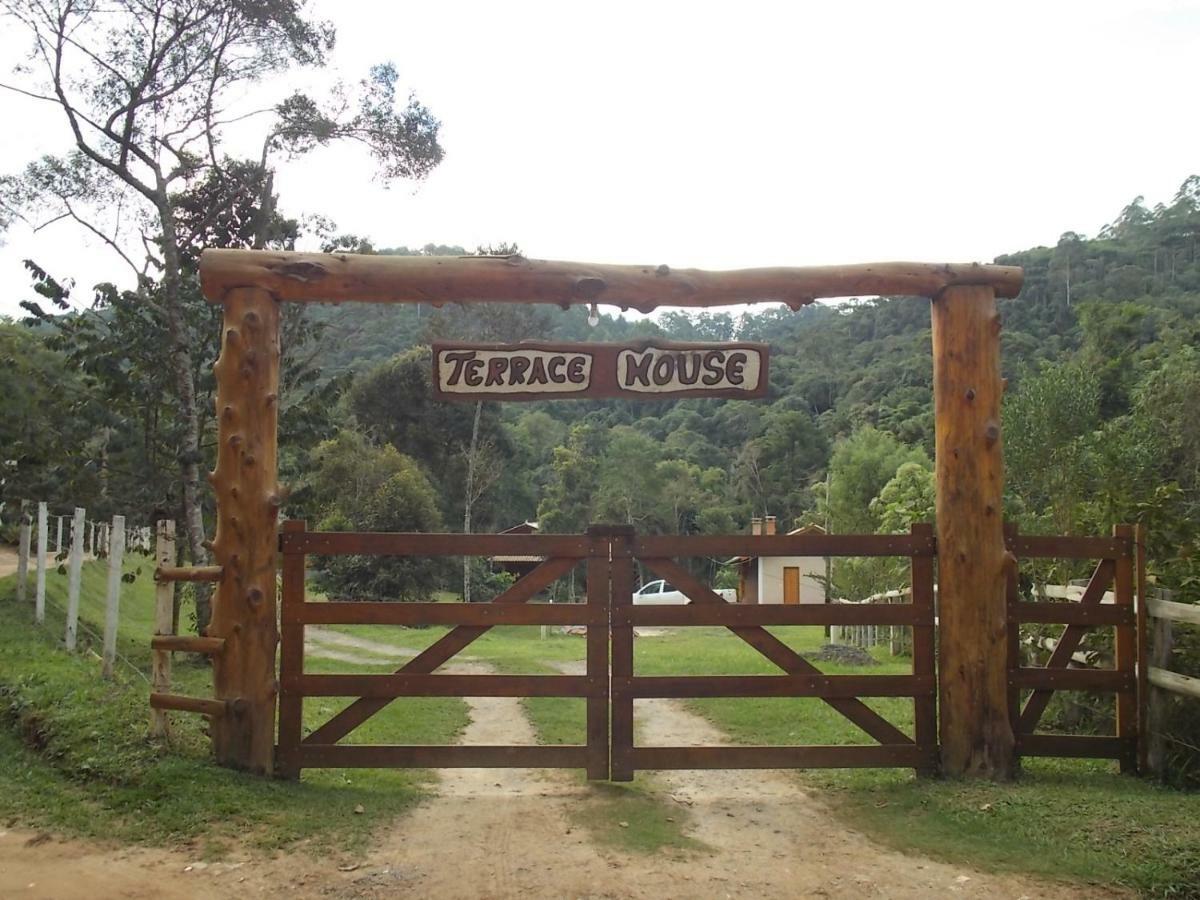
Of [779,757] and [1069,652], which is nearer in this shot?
[779,757]

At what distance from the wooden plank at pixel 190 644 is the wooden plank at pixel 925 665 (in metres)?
4.33

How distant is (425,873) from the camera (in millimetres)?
4500

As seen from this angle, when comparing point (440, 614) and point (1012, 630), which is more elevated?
point (440, 614)

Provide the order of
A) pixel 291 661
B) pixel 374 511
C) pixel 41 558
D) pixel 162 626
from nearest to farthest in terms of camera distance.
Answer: pixel 291 661, pixel 162 626, pixel 41 558, pixel 374 511

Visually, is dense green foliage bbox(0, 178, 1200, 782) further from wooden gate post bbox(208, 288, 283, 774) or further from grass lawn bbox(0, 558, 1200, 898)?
wooden gate post bbox(208, 288, 283, 774)

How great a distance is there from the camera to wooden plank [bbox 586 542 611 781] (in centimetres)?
607

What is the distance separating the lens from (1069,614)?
6.31 m

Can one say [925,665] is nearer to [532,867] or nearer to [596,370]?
[596,370]

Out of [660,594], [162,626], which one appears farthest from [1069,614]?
[660,594]

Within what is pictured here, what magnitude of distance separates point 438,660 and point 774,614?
211 cm

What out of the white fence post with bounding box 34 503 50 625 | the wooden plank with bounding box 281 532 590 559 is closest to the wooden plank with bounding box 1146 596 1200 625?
the wooden plank with bounding box 281 532 590 559

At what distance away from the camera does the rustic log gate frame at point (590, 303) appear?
6.09 m

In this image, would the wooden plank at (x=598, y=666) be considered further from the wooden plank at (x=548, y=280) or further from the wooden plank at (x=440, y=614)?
the wooden plank at (x=548, y=280)

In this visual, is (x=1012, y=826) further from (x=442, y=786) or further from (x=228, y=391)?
(x=228, y=391)
